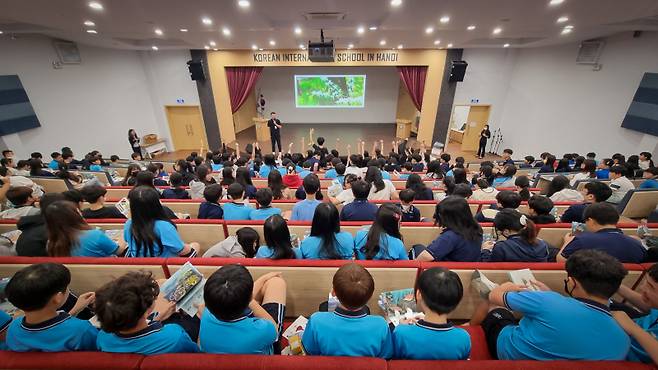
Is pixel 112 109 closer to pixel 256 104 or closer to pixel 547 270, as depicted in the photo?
pixel 256 104

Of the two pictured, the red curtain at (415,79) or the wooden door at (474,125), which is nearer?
the red curtain at (415,79)

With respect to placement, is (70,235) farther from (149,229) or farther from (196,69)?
(196,69)

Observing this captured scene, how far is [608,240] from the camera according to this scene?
6.53 feet

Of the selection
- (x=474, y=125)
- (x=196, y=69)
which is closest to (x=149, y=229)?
(x=196, y=69)

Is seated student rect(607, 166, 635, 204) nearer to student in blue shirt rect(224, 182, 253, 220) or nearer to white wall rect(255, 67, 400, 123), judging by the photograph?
student in blue shirt rect(224, 182, 253, 220)

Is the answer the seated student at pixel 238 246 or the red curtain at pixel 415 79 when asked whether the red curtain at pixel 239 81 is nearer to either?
the red curtain at pixel 415 79

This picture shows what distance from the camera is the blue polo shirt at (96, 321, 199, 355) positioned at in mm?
1234

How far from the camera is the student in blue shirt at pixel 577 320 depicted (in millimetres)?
1233

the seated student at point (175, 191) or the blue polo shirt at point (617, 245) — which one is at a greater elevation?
the blue polo shirt at point (617, 245)

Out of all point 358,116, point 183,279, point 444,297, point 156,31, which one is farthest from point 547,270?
point 358,116

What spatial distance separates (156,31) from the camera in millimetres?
5746

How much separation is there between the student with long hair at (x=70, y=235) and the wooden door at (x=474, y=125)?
10969 millimetres

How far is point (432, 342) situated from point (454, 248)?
960mm

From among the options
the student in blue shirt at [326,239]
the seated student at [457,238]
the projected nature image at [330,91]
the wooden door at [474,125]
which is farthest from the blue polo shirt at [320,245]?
the projected nature image at [330,91]
